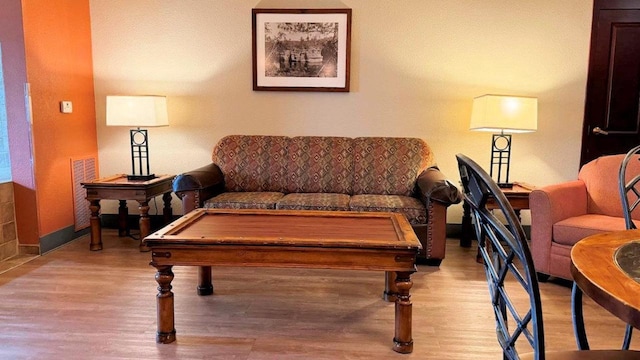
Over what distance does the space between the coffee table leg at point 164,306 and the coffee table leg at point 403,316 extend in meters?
1.05

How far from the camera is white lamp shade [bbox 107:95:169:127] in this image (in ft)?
11.8

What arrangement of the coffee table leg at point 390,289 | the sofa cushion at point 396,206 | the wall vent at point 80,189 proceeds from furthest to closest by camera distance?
1. the wall vent at point 80,189
2. the sofa cushion at point 396,206
3. the coffee table leg at point 390,289

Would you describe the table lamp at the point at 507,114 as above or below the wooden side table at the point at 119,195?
above

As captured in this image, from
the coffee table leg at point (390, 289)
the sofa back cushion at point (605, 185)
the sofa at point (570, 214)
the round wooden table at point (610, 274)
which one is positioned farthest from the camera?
the sofa back cushion at point (605, 185)

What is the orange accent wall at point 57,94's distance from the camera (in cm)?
339

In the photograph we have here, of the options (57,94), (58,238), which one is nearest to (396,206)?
(58,238)

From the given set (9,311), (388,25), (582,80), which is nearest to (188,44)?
(388,25)

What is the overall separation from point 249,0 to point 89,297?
2757 mm

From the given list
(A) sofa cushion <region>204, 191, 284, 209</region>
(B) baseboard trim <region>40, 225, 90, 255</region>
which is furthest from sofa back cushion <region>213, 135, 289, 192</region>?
(B) baseboard trim <region>40, 225, 90, 255</region>

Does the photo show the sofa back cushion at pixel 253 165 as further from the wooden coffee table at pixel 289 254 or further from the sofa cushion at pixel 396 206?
the wooden coffee table at pixel 289 254

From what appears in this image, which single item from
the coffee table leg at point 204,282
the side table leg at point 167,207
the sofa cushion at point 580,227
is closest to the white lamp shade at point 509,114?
the sofa cushion at point 580,227

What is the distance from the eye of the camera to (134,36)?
13.5 feet

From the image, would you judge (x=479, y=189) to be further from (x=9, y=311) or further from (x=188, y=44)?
(x=188, y=44)

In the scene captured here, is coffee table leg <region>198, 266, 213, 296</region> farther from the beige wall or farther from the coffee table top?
the beige wall
